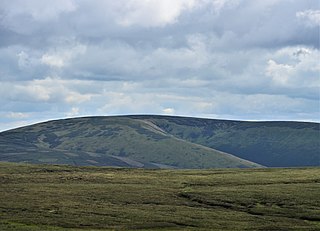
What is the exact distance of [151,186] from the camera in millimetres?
139750

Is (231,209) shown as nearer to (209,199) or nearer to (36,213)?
(209,199)

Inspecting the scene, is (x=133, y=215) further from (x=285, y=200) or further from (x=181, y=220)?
(x=285, y=200)

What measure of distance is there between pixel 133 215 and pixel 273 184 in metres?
54.7

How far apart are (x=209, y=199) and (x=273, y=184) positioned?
2864 centimetres

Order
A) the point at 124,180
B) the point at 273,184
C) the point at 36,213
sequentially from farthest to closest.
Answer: the point at 124,180 → the point at 273,184 → the point at 36,213

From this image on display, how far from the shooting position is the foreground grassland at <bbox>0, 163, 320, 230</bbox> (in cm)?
9106

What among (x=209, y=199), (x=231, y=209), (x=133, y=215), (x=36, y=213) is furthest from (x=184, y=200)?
(x=36, y=213)

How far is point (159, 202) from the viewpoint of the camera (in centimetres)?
11562

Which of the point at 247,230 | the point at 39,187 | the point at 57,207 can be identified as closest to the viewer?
the point at 247,230

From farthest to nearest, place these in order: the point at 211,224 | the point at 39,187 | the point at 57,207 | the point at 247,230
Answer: the point at 39,187 → the point at 57,207 → the point at 211,224 → the point at 247,230

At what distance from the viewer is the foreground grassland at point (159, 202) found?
91062mm

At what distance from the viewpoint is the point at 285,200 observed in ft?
385

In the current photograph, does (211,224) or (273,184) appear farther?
(273,184)

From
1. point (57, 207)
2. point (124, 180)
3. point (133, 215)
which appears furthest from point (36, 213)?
point (124, 180)
